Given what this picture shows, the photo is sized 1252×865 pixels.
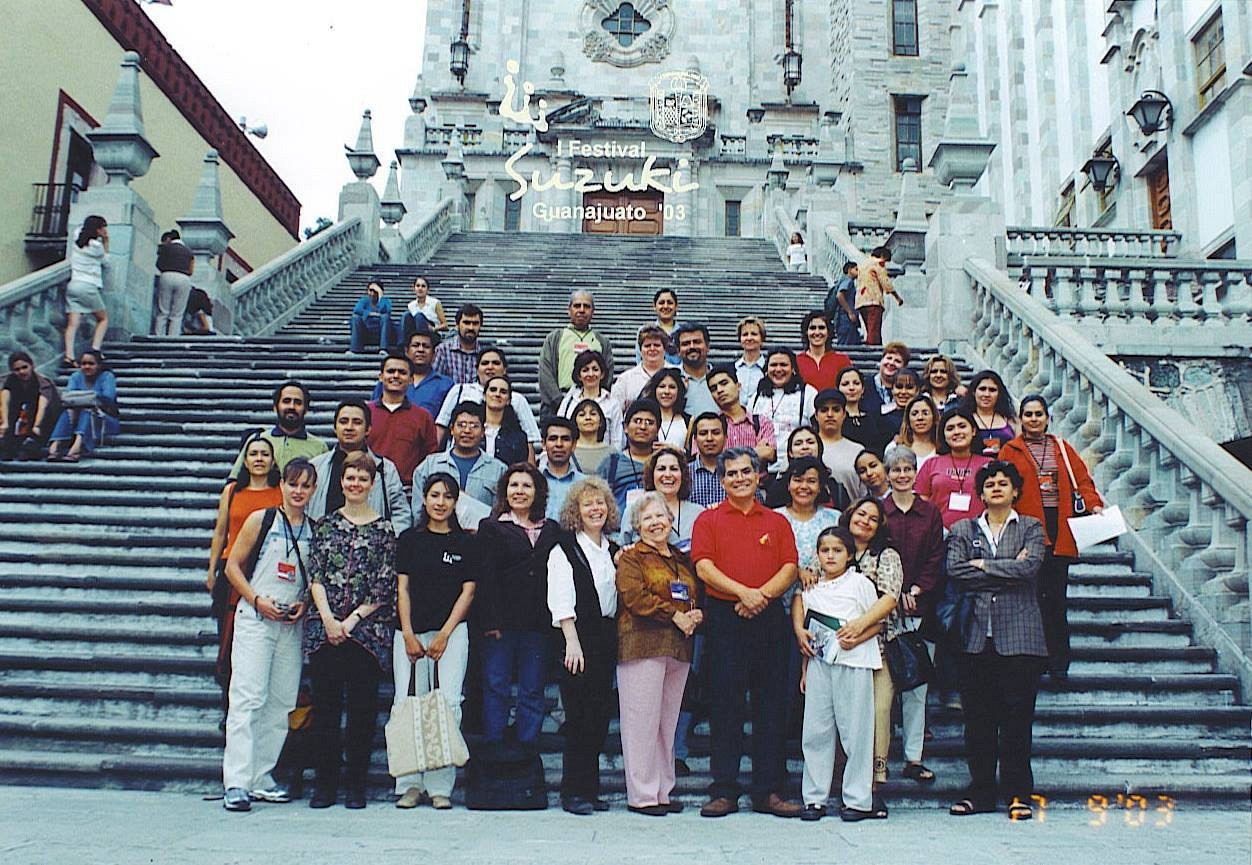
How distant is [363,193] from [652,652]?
1570 cm

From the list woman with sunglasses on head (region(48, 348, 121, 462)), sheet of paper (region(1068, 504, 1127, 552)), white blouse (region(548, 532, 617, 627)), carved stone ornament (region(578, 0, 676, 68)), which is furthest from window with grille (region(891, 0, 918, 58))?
white blouse (region(548, 532, 617, 627))

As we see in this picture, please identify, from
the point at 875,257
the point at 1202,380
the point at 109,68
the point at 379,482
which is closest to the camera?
the point at 379,482

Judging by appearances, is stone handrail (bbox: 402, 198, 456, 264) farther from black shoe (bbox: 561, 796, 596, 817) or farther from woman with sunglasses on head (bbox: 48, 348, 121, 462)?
black shoe (bbox: 561, 796, 596, 817)

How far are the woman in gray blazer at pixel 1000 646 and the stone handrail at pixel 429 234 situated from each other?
16693 mm

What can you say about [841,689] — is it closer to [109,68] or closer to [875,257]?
[875,257]

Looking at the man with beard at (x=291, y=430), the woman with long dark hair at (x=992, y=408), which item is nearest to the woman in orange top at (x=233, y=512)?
the man with beard at (x=291, y=430)

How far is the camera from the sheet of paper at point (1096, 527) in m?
6.12

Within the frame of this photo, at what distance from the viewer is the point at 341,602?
18.1ft

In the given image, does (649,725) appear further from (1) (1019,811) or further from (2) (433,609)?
(1) (1019,811)

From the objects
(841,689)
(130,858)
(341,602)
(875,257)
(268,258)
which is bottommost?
(130,858)

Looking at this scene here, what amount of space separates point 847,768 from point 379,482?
9.48ft

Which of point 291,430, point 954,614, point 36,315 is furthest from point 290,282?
point 954,614

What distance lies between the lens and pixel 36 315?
11227 millimetres

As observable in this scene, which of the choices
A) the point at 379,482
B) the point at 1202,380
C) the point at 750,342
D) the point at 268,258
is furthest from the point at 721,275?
the point at 268,258
